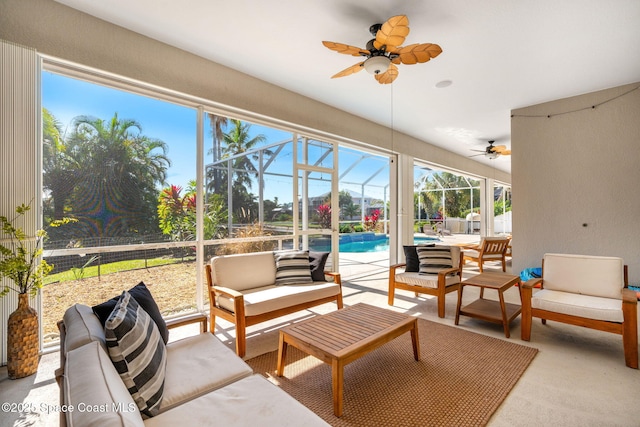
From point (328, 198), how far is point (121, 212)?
308 centimetres

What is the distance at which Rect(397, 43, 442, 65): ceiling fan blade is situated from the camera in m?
2.44

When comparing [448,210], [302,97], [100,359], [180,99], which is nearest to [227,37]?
[180,99]

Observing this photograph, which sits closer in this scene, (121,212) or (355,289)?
(121,212)

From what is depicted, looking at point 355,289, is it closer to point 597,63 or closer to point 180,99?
point 180,99

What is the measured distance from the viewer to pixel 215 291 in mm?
2848

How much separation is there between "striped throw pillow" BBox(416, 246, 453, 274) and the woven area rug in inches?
41.9

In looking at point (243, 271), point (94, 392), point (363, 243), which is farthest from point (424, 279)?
point (363, 243)

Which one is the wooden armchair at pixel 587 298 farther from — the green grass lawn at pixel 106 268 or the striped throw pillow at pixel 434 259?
the green grass lawn at pixel 106 268

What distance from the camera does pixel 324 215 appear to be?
5.07 m

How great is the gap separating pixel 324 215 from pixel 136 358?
3930mm

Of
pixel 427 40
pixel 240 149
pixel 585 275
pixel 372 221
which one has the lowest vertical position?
pixel 585 275

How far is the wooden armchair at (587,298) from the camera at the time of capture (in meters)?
2.33

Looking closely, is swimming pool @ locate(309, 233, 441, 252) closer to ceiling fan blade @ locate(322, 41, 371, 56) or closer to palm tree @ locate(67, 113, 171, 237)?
palm tree @ locate(67, 113, 171, 237)

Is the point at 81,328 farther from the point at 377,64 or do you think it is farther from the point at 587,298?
the point at 587,298
